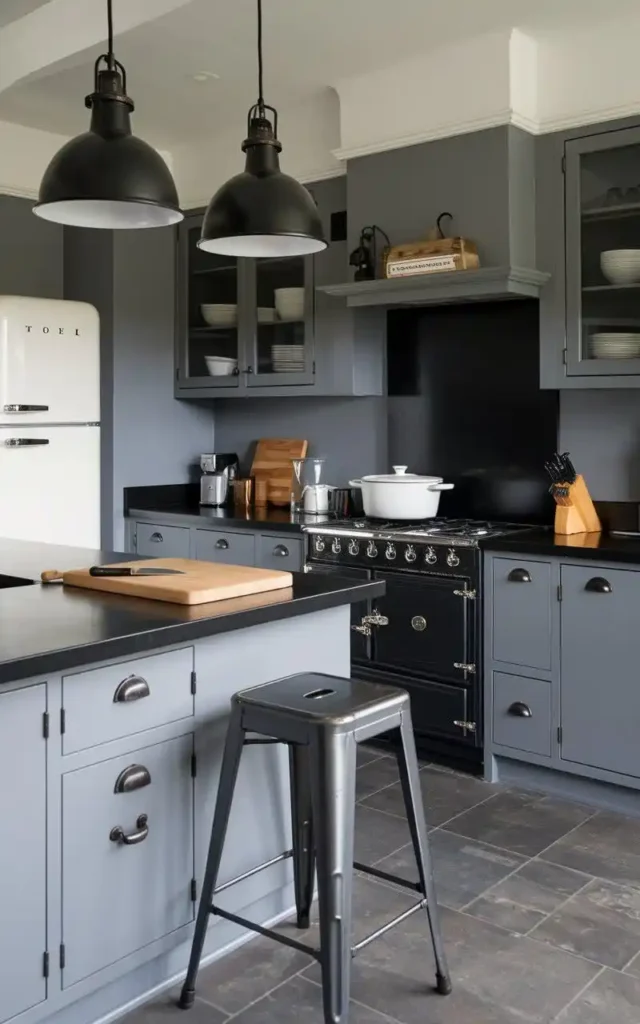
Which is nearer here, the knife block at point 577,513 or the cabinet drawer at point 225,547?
the knife block at point 577,513

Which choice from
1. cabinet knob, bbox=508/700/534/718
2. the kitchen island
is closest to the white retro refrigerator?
the kitchen island

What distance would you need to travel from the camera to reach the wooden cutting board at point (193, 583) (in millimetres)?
2373

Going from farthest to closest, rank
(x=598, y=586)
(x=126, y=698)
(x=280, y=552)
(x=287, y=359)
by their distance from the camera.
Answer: (x=287, y=359) < (x=280, y=552) < (x=598, y=586) < (x=126, y=698)

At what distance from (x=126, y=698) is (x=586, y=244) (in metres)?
2.52

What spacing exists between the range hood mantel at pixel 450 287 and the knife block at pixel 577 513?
0.76 metres

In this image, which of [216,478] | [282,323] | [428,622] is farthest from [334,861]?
[216,478]

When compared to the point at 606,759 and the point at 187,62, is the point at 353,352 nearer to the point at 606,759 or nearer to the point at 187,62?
the point at 187,62

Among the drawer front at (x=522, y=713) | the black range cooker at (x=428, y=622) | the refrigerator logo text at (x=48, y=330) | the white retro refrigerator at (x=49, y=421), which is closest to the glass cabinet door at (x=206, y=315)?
the white retro refrigerator at (x=49, y=421)

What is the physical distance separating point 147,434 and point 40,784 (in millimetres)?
3264

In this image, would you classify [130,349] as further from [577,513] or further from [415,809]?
[415,809]

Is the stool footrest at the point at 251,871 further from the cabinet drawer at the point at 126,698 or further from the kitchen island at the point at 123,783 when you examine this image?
the cabinet drawer at the point at 126,698

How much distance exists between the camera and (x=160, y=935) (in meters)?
2.26

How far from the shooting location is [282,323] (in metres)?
4.67

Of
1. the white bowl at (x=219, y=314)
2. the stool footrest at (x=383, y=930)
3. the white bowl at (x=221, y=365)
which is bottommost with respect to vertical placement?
the stool footrest at (x=383, y=930)
